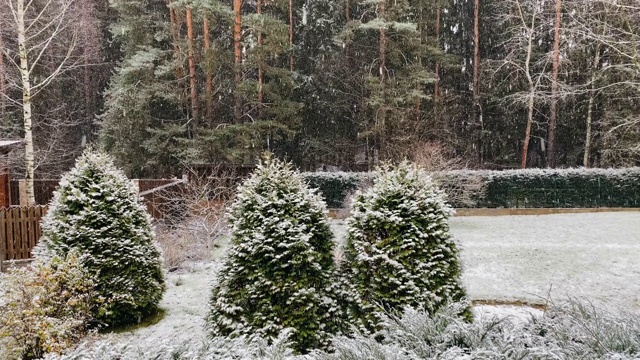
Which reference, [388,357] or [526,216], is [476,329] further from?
[526,216]

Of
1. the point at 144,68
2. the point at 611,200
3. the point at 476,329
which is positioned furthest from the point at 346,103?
the point at 476,329

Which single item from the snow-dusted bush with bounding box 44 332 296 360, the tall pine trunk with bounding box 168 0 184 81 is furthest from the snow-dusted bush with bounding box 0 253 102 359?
the tall pine trunk with bounding box 168 0 184 81

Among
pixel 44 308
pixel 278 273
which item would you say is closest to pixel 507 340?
pixel 278 273

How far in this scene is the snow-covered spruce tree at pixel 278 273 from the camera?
396cm

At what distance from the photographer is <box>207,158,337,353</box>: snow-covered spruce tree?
3.96 m

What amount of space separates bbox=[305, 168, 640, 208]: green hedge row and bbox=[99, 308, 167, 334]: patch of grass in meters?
9.48

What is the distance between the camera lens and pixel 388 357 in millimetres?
2576

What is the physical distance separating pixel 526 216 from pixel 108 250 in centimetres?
1365

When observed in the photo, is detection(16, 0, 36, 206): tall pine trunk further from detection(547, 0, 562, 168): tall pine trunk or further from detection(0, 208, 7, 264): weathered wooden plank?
detection(547, 0, 562, 168): tall pine trunk

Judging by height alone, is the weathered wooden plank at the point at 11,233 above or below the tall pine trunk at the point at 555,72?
below

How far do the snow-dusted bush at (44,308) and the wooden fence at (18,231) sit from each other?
4317 mm

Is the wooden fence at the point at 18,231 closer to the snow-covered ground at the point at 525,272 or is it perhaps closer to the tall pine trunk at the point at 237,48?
the snow-covered ground at the point at 525,272

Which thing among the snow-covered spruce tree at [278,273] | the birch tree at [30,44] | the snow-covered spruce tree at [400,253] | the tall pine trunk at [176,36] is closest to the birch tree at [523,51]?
the tall pine trunk at [176,36]

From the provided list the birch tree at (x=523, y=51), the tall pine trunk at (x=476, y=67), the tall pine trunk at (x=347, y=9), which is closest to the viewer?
the birch tree at (x=523, y=51)
